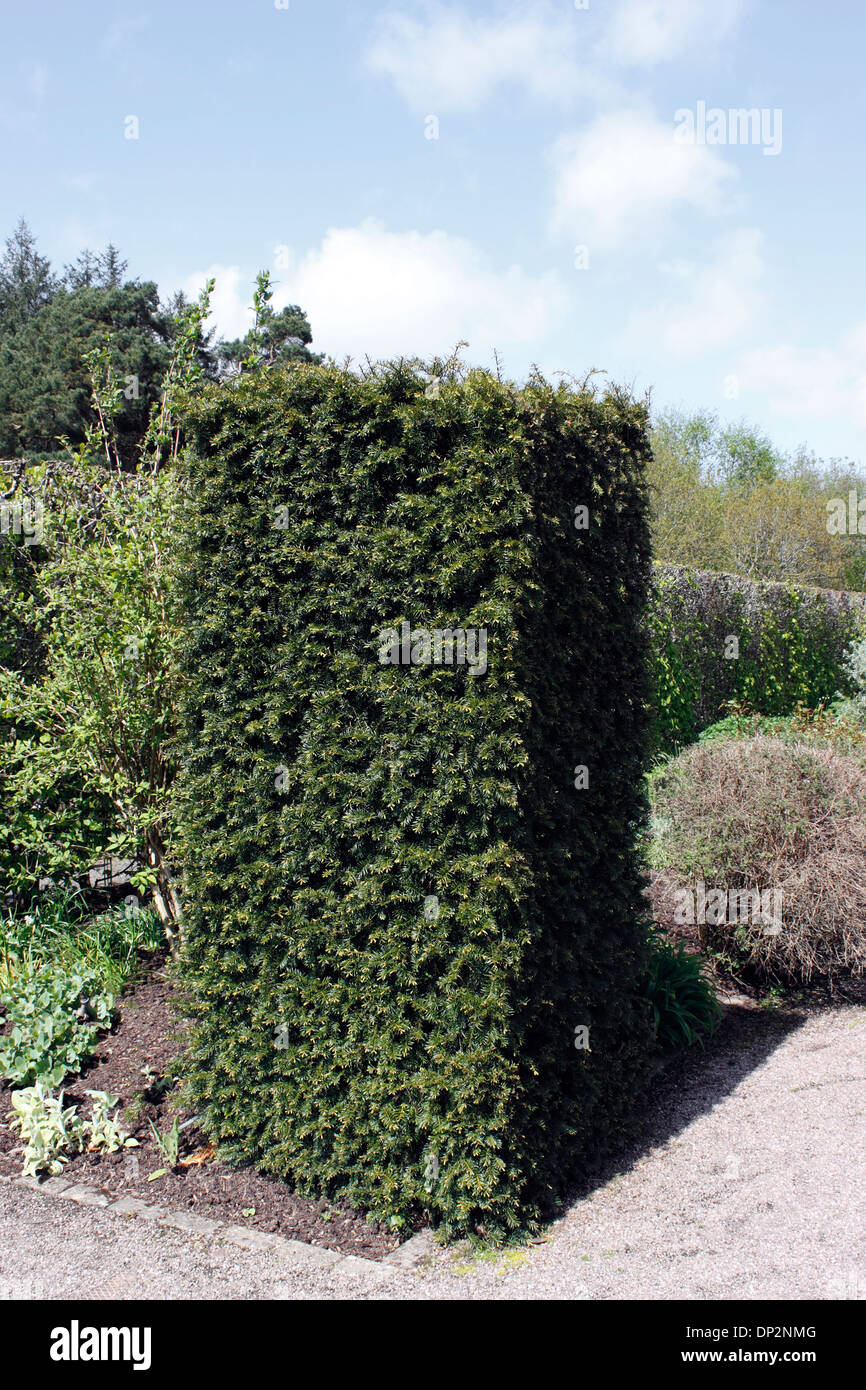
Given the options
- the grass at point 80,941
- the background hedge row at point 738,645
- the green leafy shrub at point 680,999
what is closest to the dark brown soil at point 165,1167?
the grass at point 80,941

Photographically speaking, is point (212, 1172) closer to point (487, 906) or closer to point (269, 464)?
point (487, 906)

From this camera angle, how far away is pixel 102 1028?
4.94 m

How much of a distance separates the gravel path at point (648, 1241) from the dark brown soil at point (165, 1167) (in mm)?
195

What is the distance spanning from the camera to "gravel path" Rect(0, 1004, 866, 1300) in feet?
10.6

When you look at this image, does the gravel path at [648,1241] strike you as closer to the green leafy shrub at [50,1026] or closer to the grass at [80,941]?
the green leafy shrub at [50,1026]

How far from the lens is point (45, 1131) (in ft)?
13.6

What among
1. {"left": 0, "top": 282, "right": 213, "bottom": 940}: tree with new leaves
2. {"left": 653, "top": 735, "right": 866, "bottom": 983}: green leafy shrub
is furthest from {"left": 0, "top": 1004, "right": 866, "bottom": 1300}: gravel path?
{"left": 0, "top": 282, "right": 213, "bottom": 940}: tree with new leaves

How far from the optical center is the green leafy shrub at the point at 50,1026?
4566 mm

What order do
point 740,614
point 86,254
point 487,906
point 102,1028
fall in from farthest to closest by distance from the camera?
point 86,254 < point 740,614 < point 102,1028 < point 487,906

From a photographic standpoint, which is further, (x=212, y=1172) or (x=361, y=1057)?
(x=212, y=1172)

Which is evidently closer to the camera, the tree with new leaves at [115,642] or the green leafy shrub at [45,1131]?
the green leafy shrub at [45,1131]

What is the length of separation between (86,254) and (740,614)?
32419 millimetres

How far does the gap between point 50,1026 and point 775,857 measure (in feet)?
13.8
